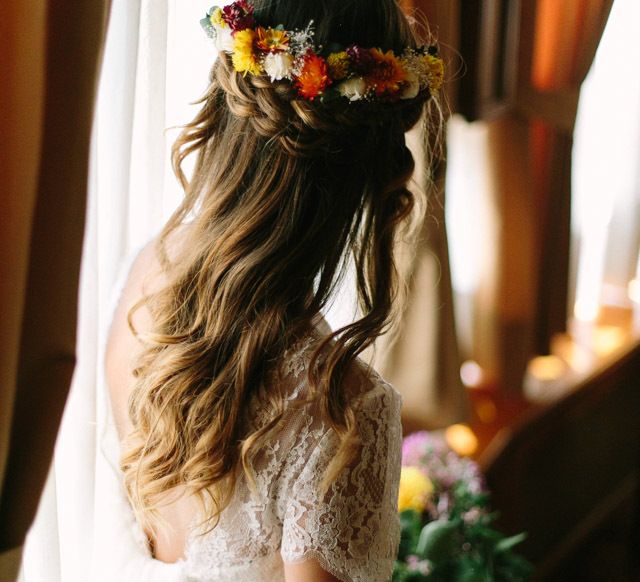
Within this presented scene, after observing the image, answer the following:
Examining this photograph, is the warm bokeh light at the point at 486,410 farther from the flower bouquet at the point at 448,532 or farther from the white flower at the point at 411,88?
the white flower at the point at 411,88

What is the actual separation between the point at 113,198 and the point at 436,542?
35.9 inches

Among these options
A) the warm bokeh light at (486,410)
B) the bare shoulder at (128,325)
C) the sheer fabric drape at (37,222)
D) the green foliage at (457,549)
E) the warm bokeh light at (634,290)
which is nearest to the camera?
the sheer fabric drape at (37,222)

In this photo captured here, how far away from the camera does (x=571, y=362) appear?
2.71m

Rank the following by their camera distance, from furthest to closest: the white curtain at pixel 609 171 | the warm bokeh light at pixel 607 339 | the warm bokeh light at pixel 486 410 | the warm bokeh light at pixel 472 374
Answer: the white curtain at pixel 609 171 → the warm bokeh light at pixel 607 339 → the warm bokeh light at pixel 472 374 → the warm bokeh light at pixel 486 410

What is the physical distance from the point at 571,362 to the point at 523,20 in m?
1.23

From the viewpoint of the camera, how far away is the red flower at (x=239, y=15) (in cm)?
90

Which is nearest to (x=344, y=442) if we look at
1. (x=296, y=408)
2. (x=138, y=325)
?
(x=296, y=408)

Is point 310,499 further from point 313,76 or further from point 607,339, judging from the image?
point 607,339

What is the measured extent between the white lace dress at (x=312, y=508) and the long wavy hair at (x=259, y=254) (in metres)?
0.03

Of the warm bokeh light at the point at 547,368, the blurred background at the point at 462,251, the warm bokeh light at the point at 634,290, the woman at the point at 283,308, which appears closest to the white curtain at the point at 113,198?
the blurred background at the point at 462,251

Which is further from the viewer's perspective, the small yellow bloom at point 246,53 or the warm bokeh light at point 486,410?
the warm bokeh light at point 486,410

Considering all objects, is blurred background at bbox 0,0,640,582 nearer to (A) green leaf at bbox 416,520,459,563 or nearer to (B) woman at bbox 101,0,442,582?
(B) woman at bbox 101,0,442,582

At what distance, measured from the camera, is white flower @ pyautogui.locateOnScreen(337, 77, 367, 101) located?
2.90 ft

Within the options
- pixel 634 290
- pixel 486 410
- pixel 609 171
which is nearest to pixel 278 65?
pixel 486 410
